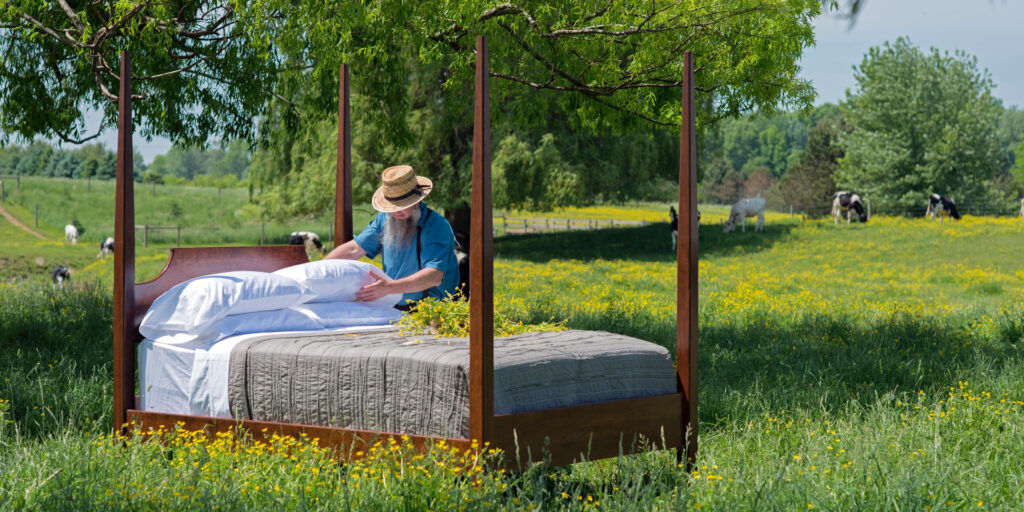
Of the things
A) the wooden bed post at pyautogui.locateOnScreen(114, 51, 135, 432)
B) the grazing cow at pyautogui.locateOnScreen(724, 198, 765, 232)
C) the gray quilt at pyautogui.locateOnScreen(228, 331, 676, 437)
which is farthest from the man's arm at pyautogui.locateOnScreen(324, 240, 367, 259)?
the grazing cow at pyautogui.locateOnScreen(724, 198, 765, 232)

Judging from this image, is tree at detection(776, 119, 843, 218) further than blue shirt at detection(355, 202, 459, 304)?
Yes

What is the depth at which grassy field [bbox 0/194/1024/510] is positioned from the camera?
150 inches

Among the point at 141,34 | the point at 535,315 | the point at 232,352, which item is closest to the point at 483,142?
the point at 232,352

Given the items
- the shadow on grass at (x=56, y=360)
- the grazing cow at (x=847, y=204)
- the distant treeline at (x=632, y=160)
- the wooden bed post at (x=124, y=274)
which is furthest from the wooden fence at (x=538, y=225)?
the wooden bed post at (x=124, y=274)

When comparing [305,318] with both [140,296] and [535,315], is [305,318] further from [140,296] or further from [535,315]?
[535,315]

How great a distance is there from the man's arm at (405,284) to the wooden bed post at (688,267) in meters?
1.62

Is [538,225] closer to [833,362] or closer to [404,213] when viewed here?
[833,362]

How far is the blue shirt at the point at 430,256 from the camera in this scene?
5.73m

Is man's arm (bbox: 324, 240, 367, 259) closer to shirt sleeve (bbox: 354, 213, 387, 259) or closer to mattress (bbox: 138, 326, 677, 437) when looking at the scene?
shirt sleeve (bbox: 354, 213, 387, 259)

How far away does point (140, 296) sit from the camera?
5.54 m

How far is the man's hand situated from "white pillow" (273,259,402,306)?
0.02 m

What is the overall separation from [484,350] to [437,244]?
82.0 inches

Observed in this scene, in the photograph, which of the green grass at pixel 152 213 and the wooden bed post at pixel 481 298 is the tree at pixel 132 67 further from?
the green grass at pixel 152 213

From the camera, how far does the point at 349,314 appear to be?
18.2 ft
